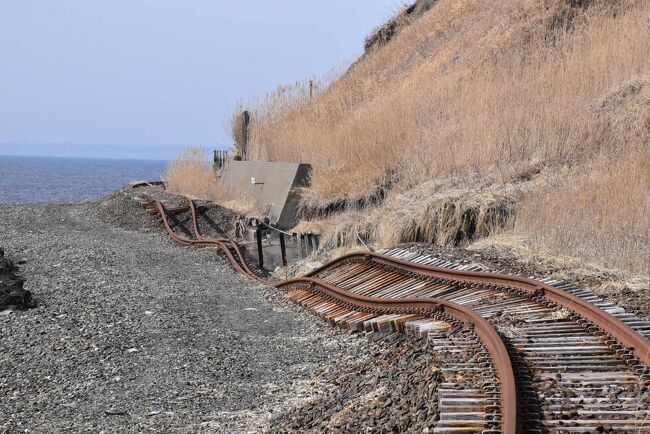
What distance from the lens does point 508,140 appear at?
51.2 ft

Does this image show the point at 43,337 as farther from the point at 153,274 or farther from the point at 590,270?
the point at 590,270

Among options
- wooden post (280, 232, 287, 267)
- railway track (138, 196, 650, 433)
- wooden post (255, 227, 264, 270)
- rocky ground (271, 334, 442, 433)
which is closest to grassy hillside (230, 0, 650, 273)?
wooden post (280, 232, 287, 267)

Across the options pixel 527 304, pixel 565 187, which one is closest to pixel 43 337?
pixel 527 304

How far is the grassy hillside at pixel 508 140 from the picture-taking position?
456 inches

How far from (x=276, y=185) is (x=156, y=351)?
1182 cm

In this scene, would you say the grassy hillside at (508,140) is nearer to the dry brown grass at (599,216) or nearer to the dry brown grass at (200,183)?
the dry brown grass at (599,216)

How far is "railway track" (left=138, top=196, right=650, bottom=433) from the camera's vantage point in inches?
187

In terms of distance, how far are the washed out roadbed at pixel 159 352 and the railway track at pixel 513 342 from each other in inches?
19.6

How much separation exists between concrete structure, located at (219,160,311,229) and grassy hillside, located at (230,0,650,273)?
0.51 metres

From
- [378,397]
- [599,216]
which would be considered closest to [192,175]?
[599,216]

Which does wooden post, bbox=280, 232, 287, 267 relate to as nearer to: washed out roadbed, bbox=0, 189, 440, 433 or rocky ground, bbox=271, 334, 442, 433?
washed out roadbed, bbox=0, 189, 440, 433

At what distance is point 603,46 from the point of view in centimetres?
1764

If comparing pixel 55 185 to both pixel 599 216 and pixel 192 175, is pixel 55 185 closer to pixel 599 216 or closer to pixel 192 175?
pixel 192 175

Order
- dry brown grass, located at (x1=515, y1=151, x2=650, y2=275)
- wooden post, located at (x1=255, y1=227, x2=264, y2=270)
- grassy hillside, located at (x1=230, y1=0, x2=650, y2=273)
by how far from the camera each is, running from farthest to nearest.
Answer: wooden post, located at (x1=255, y1=227, x2=264, y2=270), grassy hillside, located at (x1=230, y1=0, x2=650, y2=273), dry brown grass, located at (x1=515, y1=151, x2=650, y2=275)
